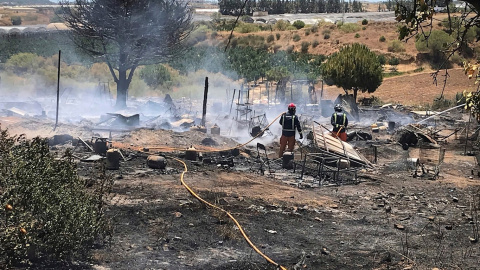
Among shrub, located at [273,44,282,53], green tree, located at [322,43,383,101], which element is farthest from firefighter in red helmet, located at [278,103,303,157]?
shrub, located at [273,44,282,53]

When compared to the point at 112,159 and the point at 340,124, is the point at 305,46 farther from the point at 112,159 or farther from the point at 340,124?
the point at 112,159

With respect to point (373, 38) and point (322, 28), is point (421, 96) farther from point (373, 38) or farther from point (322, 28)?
point (322, 28)

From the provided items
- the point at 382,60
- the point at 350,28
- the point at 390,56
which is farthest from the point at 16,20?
the point at 382,60

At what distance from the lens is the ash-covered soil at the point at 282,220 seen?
7281 mm

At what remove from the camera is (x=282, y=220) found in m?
9.03

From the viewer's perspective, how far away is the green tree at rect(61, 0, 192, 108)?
24047mm

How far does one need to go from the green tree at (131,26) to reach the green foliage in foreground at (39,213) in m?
17.8

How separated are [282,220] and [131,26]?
57.0 feet

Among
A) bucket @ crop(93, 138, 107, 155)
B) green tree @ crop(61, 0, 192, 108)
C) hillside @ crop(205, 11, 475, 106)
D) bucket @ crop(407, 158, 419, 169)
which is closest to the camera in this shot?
bucket @ crop(93, 138, 107, 155)

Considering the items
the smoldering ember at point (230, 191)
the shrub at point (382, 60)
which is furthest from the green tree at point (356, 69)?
the shrub at point (382, 60)

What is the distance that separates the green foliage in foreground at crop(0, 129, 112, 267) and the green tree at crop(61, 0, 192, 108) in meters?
17.8

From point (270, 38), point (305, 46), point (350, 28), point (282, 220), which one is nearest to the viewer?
point (282, 220)

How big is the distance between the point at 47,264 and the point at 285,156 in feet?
26.0

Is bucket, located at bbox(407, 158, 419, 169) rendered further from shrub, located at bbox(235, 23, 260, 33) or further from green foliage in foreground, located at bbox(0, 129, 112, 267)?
shrub, located at bbox(235, 23, 260, 33)
